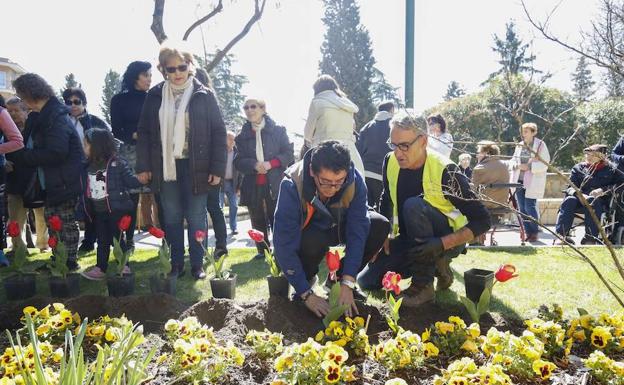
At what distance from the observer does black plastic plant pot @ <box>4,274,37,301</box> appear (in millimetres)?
3217

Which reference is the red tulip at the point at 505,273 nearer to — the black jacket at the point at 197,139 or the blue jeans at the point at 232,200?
the black jacket at the point at 197,139

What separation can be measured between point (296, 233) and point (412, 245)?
91 cm

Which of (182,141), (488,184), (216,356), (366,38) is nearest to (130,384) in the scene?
(216,356)

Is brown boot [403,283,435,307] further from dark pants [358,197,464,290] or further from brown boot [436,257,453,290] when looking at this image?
brown boot [436,257,453,290]

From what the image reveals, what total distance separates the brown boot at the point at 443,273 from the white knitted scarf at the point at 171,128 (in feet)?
6.96

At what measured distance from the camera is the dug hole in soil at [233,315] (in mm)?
2430

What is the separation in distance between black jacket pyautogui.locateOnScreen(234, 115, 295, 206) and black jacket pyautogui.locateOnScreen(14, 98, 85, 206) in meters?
1.48

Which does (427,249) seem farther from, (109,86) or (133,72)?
(109,86)

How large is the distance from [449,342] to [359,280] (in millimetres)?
1282

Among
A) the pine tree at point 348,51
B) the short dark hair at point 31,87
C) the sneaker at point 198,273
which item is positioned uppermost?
the pine tree at point 348,51

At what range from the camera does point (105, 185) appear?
3.94m

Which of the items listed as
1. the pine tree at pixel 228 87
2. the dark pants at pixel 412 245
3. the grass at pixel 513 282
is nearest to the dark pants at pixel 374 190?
the grass at pixel 513 282

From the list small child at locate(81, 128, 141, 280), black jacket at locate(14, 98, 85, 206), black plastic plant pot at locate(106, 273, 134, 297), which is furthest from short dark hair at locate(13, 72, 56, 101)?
black plastic plant pot at locate(106, 273, 134, 297)

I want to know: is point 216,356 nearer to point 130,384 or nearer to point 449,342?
point 130,384
